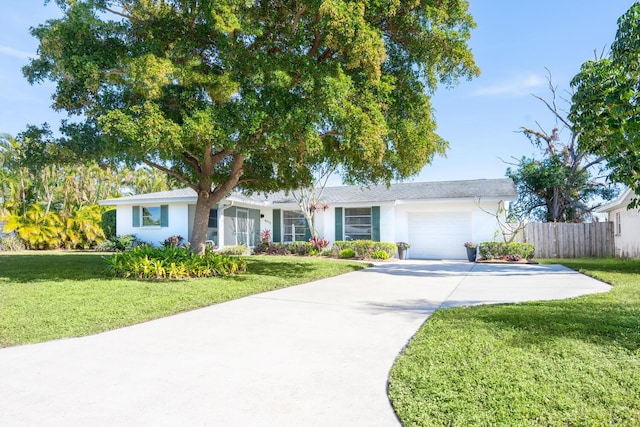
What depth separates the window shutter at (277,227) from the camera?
912 inches

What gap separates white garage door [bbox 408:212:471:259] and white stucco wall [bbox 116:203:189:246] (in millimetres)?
11513

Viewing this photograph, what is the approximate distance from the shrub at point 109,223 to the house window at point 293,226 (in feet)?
32.6

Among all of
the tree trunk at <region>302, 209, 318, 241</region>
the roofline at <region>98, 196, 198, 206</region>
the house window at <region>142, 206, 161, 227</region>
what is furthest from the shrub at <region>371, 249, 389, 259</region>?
the house window at <region>142, 206, 161, 227</region>

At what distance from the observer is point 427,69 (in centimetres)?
1067

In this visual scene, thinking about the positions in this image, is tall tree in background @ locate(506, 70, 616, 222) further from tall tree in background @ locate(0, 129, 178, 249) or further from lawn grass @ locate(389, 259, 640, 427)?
tall tree in background @ locate(0, 129, 178, 249)

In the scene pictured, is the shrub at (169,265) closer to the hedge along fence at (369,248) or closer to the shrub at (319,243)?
the hedge along fence at (369,248)

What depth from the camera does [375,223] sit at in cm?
2058

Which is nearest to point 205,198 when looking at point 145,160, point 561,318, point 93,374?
point 145,160

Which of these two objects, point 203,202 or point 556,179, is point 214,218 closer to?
point 203,202

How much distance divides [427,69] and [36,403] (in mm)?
10365

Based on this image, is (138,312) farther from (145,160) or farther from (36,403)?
(145,160)

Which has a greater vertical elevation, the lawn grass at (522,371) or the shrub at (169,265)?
the shrub at (169,265)

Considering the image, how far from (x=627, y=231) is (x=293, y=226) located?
15.4 metres

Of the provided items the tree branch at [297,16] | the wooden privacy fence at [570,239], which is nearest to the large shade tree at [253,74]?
the tree branch at [297,16]
